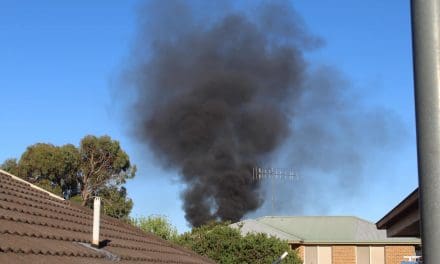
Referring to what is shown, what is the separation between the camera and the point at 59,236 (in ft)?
17.6

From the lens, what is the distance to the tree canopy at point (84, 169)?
38.9 m

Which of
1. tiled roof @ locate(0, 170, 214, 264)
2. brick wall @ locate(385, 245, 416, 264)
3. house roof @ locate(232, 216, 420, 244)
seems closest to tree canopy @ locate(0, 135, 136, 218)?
house roof @ locate(232, 216, 420, 244)

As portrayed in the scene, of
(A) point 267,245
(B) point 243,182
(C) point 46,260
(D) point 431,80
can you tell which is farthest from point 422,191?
(B) point 243,182

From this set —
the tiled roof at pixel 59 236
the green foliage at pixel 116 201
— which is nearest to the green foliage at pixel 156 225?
the green foliage at pixel 116 201

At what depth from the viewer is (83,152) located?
134 feet

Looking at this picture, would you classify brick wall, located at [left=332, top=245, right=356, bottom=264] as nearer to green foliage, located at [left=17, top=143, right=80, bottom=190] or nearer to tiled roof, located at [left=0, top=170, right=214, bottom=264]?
green foliage, located at [left=17, top=143, right=80, bottom=190]

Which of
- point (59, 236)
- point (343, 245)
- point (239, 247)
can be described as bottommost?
point (59, 236)

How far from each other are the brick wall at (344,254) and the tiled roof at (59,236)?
95.0 feet

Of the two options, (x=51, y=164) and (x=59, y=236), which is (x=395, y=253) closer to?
(x=51, y=164)

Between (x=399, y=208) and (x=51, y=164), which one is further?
(x=51, y=164)

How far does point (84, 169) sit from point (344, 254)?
1658 centimetres

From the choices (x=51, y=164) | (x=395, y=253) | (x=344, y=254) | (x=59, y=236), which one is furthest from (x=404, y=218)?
(x=51, y=164)

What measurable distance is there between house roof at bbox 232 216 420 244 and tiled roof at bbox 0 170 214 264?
27448 millimetres

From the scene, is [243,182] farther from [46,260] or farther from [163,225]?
[46,260]
